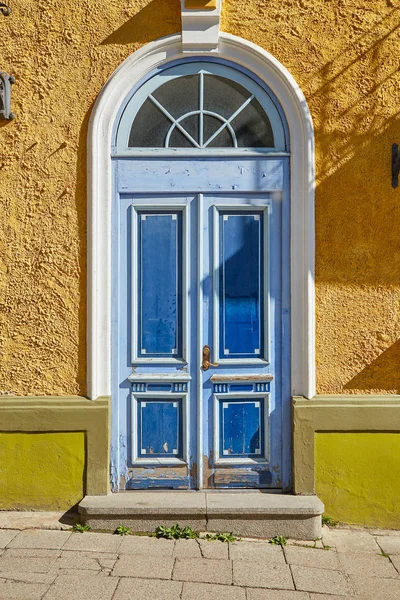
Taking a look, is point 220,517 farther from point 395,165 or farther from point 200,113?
point 200,113

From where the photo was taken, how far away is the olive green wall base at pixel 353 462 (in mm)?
4633

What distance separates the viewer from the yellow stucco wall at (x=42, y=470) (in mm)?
4660

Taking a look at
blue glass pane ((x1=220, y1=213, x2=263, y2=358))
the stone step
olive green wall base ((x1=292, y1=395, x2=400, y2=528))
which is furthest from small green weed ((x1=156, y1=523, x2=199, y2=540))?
blue glass pane ((x1=220, y1=213, x2=263, y2=358))

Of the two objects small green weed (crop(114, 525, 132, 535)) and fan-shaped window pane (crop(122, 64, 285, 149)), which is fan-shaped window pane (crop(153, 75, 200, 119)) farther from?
small green weed (crop(114, 525, 132, 535))

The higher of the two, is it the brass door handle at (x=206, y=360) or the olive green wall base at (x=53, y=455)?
the brass door handle at (x=206, y=360)

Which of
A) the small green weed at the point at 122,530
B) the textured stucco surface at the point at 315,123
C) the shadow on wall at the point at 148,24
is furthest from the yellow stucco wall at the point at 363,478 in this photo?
the shadow on wall at the point at 148,24

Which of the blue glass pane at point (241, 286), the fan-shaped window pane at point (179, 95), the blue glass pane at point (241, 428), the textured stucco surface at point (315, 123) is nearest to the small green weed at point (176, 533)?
the blue glass pane at point (241, 428)

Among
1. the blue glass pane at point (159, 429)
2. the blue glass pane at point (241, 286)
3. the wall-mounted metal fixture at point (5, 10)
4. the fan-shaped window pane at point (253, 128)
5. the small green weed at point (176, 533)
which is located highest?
the wall-mounted metal fixture at point (5, 10)

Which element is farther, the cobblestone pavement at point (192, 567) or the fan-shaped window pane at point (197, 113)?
the fan-shaped window pane at point (197, 113)

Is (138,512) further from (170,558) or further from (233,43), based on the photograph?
(233,43)

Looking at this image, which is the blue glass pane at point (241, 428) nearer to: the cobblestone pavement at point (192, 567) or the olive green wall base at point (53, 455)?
the cobblestone pavement at point (192, 567)

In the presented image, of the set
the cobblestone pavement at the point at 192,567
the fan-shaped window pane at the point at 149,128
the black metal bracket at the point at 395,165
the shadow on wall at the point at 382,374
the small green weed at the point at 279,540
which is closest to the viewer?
the cobblestone pavement at the point at 192,567

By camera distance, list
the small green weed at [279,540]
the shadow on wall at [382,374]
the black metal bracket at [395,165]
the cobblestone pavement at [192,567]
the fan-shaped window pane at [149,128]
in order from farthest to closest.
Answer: the fan-shaped window pane at [149,128], the shadow on wall at [382,374], the black metal bracket at [395,165], the small green weed at [279,540], the cobblestone pavement at [192,567]

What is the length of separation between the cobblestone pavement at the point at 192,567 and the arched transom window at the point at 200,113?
2939 mm
